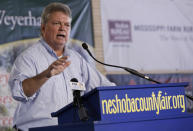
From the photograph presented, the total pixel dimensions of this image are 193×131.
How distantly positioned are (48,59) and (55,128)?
4.85 ft

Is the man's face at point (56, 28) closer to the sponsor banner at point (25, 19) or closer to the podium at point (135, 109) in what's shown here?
the sponsor banner at point (25, 19)

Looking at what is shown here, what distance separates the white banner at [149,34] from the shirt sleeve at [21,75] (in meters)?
2.08

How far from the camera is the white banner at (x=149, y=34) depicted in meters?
5.56

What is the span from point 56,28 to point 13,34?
115cm

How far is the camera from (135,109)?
2180 millimetres

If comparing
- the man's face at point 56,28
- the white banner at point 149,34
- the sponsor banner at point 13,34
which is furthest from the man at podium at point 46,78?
the white banner at point 149,34

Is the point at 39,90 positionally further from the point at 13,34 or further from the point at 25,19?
the point at 25,19

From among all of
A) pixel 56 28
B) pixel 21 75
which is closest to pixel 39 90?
pixel 21 75

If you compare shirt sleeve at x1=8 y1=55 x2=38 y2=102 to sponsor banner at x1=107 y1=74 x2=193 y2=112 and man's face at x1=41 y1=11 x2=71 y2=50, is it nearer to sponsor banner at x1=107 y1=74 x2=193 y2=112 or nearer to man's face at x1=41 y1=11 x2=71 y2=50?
man's face at x1=41 y1=11 x2=71 y2=50

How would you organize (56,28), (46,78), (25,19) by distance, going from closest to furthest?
(46,78)
(56,28)
(25,19)

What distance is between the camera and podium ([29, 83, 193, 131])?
2.09 meters

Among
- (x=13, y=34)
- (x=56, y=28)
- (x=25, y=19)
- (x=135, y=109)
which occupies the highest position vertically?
(x=25, y=19)

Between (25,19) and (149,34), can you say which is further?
(149,34)

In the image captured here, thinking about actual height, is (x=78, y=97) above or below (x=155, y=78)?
below
